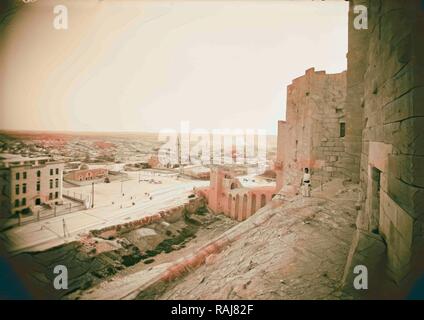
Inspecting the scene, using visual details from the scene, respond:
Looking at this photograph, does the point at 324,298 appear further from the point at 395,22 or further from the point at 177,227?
the point at 177,227

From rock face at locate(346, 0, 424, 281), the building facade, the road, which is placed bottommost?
the road

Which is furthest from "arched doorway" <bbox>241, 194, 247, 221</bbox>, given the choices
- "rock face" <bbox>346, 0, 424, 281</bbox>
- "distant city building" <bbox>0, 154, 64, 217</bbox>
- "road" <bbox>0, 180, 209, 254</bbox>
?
"rock face" <bbox>346, 0, 424, 281</bbox>

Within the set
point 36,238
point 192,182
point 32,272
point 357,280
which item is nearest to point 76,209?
point 36,238

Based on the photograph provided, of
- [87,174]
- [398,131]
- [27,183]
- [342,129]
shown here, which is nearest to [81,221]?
[27,183]

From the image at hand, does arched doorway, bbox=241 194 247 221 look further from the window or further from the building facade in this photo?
the building facade

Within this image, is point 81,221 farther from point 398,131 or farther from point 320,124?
point 398,131

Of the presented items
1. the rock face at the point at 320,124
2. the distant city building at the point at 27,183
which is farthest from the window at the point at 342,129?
the distant city building at the point at 27,183

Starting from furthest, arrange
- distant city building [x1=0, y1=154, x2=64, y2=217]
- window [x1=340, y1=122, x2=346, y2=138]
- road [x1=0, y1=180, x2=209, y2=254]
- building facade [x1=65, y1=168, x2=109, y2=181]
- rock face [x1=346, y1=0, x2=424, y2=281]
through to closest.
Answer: building facade [x1=65, y1=168, x2=109, y2=181] → road [x1=0, y1=180, x2=209, y2=254] → distant city building [x1=0, y1=154, x2=64, y2=217] → window [x1=340, y1=122, x2=346, y2=138] → rock face [x1=346, y1=0, x2=424, y2=281]
